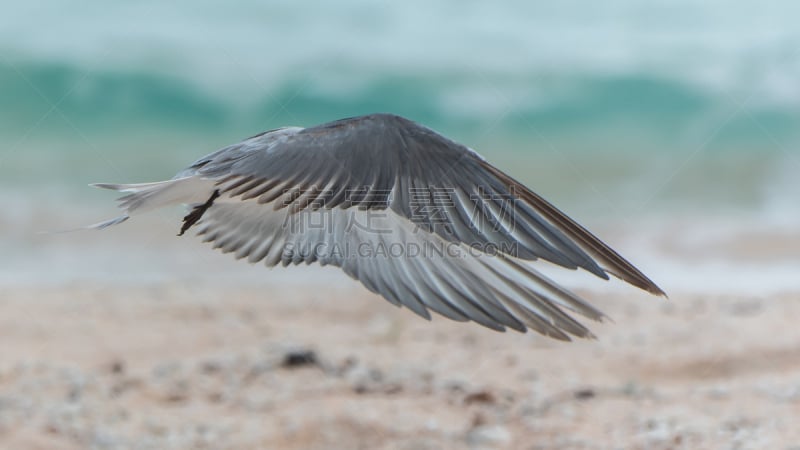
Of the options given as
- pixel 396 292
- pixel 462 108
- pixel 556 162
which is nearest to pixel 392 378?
pixel 396 292

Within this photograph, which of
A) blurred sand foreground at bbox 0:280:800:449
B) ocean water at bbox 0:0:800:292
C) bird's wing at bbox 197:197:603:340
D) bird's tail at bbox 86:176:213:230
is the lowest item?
blurred sand foreground at bbox 0:280:800:449

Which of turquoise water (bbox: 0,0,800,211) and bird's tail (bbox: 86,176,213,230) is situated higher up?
turquoise water (bbox: 0,0,800,211)

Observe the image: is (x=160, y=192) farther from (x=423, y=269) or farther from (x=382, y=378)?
(x=382, y=378)

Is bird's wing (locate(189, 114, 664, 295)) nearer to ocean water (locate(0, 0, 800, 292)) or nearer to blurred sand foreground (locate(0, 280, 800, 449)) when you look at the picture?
blurred sand foreground (locate(0, 280, 800, 449))

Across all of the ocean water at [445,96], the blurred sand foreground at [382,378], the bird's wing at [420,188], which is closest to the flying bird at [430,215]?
the bird's wing at [420,188]

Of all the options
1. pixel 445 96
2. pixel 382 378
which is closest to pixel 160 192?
pixel 382 378

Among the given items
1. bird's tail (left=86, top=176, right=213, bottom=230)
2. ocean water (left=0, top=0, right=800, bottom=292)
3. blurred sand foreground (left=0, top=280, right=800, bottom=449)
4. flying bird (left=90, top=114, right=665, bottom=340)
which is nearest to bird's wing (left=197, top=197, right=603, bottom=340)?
flying bird (left=90, top=114, right=665, bottom=340)

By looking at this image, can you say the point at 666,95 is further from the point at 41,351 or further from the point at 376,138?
the point at 376,138
